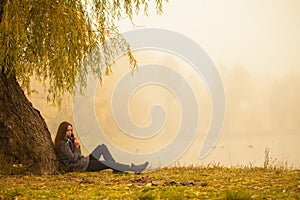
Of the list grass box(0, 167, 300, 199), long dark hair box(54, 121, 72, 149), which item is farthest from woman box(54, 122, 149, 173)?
grass box(0, 167, 300, 199)

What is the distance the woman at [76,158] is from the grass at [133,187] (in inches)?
15.3

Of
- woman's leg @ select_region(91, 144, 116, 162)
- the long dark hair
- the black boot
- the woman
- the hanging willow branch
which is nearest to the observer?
the hanging willow branch

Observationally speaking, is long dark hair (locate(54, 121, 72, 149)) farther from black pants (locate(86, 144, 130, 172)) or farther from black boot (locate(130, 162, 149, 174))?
black boot (locate(130, 162, 149, 174))

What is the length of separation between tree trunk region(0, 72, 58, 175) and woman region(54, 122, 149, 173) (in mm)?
219

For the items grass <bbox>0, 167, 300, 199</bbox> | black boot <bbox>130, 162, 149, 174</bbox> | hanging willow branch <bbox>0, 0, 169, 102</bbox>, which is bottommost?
grass <bbox>0, 167, 300, 199</bbox>

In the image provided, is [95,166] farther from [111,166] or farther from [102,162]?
[111,166]

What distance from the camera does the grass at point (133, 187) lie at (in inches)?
245

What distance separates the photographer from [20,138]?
9859 mm

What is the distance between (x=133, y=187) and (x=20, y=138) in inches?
131

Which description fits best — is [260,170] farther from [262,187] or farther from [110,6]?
[110,6]

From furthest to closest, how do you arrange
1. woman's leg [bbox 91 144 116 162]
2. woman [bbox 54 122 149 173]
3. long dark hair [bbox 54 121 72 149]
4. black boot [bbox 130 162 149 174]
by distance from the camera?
woman's leg [bbox 91 144 116 162] < long dark hair [bbox 54 121 72 149] < woman [bbox 54 122 149 173] < black boot [bbox 130 162 149 174]

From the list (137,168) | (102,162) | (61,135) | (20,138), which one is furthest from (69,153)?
(137,168)

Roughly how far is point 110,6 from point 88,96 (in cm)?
922

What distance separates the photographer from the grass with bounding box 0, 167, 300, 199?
623 cm
